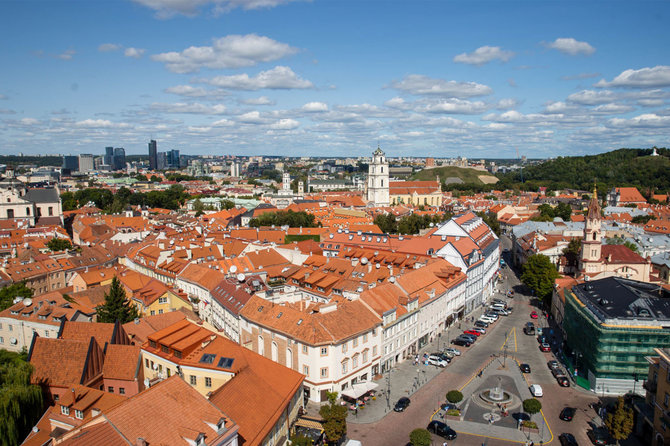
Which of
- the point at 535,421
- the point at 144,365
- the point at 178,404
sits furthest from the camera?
the point at 144,365

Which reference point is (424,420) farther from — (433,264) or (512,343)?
(433,264)

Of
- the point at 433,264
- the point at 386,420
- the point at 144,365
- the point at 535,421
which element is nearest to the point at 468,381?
the point at 535,421

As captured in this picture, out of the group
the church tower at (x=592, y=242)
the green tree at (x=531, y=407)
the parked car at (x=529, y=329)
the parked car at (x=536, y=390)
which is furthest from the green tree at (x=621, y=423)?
the church tower at (x=592, y=242)

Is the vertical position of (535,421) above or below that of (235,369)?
below

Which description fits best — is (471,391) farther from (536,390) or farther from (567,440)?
(567,440)

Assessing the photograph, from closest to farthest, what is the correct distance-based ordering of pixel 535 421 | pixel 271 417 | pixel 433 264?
pixel 271 417, pixel 535 421, pixel 433 264

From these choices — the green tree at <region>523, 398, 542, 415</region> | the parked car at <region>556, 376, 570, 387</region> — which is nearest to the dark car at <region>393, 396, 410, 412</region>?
the green tree at <region>523, 398, 542, 415</region>

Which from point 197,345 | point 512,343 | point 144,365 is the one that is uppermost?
point 197,345
